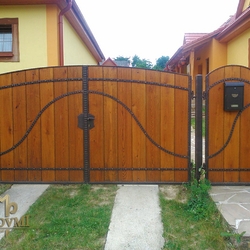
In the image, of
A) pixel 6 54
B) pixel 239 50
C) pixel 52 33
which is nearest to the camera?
pixel 52 33

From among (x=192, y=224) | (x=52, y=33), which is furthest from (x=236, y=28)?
(x=192, y=224)

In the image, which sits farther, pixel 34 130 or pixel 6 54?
pixel 6 54

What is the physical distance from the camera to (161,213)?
9.34ft

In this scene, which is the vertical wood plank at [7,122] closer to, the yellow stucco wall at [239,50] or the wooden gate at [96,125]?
the wooden gate at [96,125]

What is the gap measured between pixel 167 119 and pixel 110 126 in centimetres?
80

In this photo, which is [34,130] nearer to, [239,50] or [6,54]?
[6,54]

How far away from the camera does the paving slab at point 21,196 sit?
9.49 ft

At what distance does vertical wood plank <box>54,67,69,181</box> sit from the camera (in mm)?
3697

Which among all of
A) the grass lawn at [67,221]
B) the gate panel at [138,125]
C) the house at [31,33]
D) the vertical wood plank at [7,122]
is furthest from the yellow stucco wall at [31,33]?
the grass lawn at [67,221]

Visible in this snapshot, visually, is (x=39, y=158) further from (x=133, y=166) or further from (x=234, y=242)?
(x=234, y=242)

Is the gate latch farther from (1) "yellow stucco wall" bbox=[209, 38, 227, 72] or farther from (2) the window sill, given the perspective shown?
(1) "yellow stucco wall" bbox=[209, 38, 227, 72]

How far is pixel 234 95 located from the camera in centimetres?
347

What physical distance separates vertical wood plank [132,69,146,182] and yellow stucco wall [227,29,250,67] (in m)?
5.78

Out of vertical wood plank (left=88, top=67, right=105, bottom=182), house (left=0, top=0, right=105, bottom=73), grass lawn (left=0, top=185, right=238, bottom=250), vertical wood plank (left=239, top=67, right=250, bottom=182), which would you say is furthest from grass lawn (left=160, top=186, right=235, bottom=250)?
house (left=0, top=0, right=105, bottom=73)
